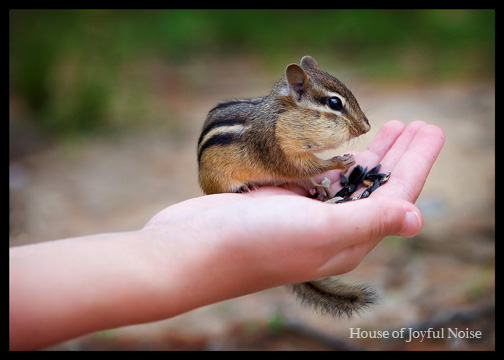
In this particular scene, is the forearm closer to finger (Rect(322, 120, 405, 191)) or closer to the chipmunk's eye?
the chipmunk's eye

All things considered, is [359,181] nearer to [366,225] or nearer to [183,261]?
[366,225]

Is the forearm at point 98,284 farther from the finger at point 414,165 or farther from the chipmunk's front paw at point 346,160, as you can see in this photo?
the chipmunk's front paw at point 346,160

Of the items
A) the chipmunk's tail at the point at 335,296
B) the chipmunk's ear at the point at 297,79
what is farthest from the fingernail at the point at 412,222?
the chipmunk's ear at the point at 297,79

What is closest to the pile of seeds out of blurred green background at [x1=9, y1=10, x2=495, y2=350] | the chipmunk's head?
the chipmunk's head

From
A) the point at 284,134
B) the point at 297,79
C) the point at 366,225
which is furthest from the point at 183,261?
the point at 297,79

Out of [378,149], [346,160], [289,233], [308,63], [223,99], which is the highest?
[223,99]

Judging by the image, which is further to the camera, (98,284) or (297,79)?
(297,79)
